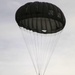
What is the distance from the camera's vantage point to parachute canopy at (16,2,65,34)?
5507 centimetres

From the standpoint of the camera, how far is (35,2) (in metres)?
56.7

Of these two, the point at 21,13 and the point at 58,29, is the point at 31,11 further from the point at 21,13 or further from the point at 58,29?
the point at 58,29

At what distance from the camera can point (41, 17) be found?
55281 mm

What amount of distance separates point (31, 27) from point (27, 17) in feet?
5.58

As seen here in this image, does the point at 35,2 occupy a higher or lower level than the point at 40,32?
higher

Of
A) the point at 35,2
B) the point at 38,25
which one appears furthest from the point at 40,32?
the point at 35,2

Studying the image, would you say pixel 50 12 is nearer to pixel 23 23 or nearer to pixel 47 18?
pixel 47 18

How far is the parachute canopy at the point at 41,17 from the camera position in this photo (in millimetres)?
55072

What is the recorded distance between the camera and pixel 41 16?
55.1m

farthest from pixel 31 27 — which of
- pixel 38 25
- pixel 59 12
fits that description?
pixel 59 12

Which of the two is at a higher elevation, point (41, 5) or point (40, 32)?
point (41, 5)

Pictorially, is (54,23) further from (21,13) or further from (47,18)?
(21,13)

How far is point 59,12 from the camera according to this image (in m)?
56.3

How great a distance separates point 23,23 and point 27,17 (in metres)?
1.34
